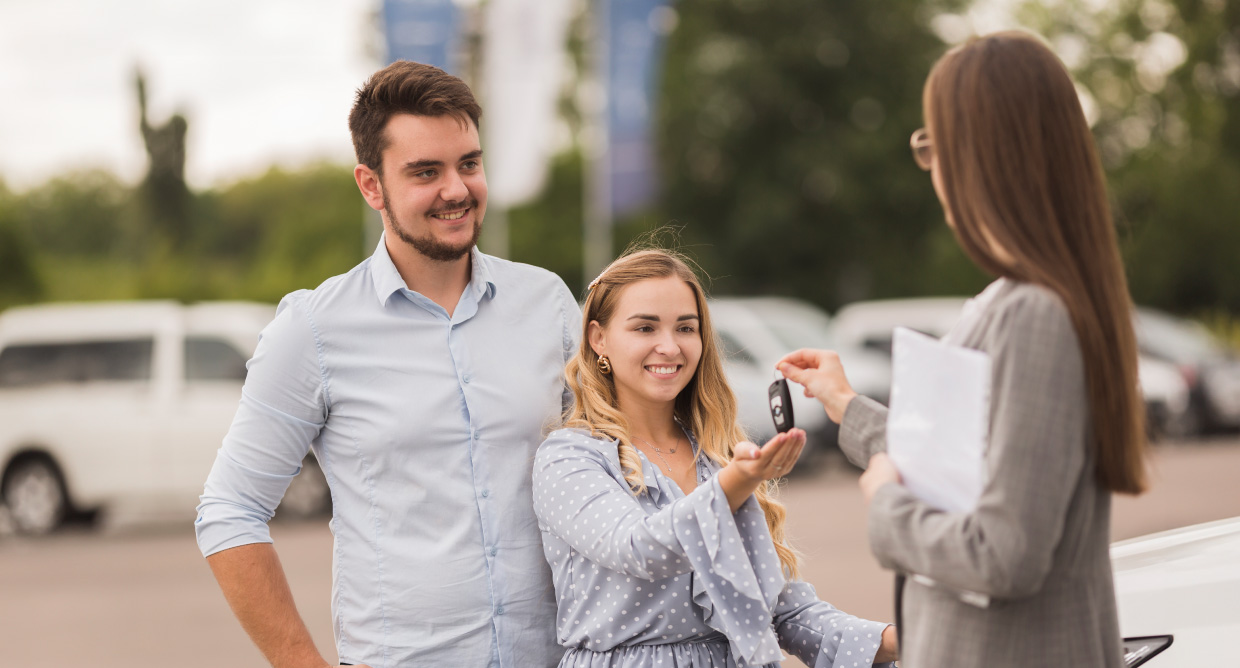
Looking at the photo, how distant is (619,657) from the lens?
7.68ft

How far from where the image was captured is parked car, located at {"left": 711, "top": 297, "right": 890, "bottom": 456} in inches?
523

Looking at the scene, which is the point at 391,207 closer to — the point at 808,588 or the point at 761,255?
the point at 808,588

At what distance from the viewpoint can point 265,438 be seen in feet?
7.93

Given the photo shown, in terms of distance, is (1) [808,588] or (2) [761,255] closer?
(1) [808,588]

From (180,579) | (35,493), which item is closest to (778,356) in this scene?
(180,579)

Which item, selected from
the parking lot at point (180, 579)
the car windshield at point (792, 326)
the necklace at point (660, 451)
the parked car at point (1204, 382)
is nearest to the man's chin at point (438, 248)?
the necklace at point (660, 451)

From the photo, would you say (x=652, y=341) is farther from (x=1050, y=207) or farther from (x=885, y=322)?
(x=885, y=322)

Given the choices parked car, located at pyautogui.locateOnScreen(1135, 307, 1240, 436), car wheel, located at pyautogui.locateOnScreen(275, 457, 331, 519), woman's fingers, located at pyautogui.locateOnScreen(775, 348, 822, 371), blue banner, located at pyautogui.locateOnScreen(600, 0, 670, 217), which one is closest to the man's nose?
woman's fingers, located at pyautogui.locateOnScreen(775, 348, 822, 371)

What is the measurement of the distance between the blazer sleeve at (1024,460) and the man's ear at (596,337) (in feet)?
3.56

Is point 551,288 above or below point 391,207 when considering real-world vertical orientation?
below

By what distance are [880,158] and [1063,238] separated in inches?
1177

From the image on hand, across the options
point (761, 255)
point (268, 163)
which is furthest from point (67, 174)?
point (761, 255)

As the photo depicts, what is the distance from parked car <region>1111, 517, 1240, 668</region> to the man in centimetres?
120

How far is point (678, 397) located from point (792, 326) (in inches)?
520
